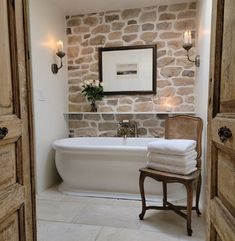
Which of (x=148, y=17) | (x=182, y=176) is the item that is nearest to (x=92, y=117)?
(x=148, y=17)

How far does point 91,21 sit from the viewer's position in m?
3.49

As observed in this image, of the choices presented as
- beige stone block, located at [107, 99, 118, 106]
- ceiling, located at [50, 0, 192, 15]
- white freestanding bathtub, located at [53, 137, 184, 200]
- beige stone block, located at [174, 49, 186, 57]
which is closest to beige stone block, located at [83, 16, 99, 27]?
ceiling, located at [50, 0, 192, 15]

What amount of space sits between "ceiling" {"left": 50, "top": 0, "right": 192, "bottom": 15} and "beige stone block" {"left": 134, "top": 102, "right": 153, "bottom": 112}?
140cm

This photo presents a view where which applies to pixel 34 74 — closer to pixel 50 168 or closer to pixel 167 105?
pixel 50 168

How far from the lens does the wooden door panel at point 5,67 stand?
857mm

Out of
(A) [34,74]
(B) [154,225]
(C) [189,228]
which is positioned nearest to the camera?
(C) [189,228]

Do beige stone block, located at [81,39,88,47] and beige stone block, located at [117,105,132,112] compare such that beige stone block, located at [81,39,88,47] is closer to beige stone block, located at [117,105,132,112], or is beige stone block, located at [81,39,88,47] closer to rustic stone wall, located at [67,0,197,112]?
rustic stone wall, located at [67,0,197,112]

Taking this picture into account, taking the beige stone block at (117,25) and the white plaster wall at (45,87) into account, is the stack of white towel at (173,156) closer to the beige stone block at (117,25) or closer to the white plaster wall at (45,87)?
the white plaster wall at (45,87)

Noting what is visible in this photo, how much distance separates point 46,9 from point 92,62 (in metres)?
0.96

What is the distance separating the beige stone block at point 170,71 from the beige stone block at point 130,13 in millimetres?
905

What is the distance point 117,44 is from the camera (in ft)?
11.3

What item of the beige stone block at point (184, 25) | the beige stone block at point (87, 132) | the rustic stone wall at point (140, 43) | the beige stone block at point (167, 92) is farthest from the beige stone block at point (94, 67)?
the beige stone block at point (184, 25)

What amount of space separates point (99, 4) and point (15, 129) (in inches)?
110

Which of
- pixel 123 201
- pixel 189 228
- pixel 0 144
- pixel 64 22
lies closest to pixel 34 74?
pixel 64 22
